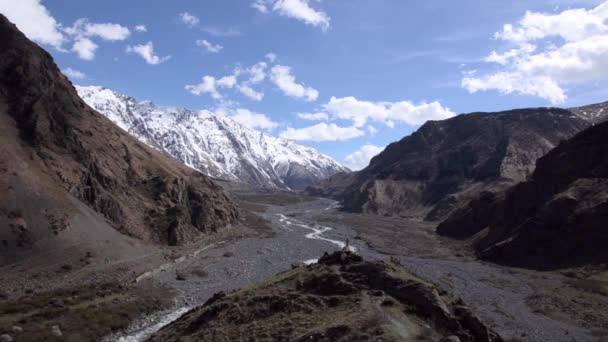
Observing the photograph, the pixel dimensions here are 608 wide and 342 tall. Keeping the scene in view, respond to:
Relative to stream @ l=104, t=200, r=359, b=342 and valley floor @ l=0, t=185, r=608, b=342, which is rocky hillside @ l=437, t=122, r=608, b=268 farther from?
stream @ l=104, t=200, r=359, b=342

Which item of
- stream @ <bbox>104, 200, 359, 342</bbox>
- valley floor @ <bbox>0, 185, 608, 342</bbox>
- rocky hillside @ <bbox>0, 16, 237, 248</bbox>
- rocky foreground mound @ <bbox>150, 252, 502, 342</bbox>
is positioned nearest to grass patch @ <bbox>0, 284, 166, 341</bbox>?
valley floor @ <bbox>0, 185, 608, 342</bbox>

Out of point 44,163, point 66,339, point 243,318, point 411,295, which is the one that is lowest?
point 66,339

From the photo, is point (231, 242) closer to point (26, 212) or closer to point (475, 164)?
point (26, 212)

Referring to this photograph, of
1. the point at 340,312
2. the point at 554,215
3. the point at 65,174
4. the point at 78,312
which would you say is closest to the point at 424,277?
the point at 554,215

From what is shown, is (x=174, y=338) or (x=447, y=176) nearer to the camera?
(x=174, y=338)

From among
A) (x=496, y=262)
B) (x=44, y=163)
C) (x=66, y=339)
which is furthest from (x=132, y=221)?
(x=496, y=262)

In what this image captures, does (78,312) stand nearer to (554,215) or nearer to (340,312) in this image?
(340,312)
